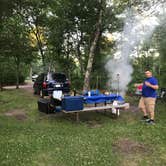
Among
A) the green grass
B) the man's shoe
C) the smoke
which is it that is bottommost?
the green grass

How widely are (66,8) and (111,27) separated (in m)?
3.08

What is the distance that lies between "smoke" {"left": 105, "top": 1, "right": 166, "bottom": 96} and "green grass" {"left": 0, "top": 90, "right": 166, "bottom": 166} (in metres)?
5.27

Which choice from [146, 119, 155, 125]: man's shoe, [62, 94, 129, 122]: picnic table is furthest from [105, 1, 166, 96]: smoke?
[146, 119, 155, 125]: man's shoe

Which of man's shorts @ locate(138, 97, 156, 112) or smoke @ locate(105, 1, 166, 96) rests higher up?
smoke @ locate(105, 1, 166, 96)

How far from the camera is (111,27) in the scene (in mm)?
15570

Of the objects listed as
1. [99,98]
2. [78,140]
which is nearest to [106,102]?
[99,98]

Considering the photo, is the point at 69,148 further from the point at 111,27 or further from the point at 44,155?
the point at 111,27

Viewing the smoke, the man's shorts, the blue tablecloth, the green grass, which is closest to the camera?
the green grass

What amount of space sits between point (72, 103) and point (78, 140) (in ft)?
5.36

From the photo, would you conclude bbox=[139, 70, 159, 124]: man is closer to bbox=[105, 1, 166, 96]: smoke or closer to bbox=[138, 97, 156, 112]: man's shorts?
bbox=[138, 97, 156, 112]: man's shorts

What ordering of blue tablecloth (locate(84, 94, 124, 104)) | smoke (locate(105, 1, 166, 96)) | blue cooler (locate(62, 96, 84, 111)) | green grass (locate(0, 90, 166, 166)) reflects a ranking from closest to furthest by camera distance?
green grass (locate(0, 90, 166, 166)) < blue cooler (locate(62, 96, 84, 111)) < blue tablecloth (locate(84, 94, 124, 104)) < smoke (locate(105, 1, 166, 96))

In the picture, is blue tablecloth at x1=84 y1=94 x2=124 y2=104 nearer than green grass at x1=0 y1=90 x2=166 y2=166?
No

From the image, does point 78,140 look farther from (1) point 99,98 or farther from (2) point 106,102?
(2) point 106,102

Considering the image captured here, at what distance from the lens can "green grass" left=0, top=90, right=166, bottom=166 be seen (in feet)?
15.0
